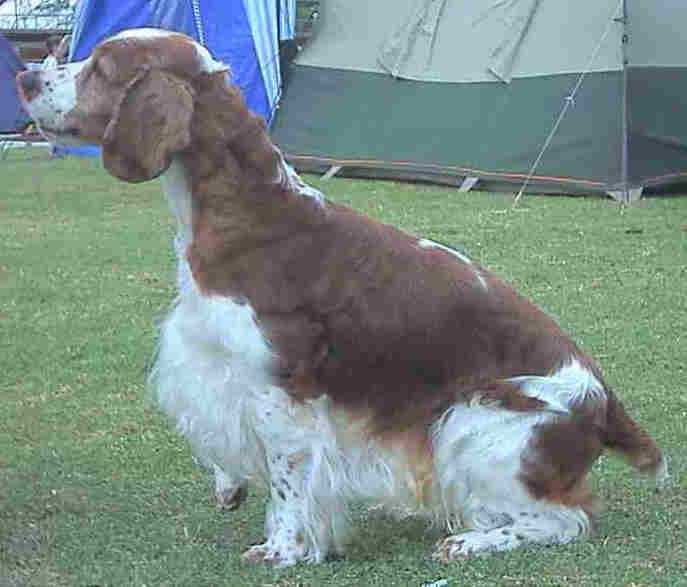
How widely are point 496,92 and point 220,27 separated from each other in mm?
4507

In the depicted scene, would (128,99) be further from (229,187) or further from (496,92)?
(496,92)

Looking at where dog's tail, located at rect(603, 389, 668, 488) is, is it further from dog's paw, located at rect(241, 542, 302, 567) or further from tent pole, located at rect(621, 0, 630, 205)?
tent pole, located at rect(621, 0, 630, 205)

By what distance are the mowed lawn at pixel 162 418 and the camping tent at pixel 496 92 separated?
1.91 ft

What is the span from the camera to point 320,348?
4648 mm

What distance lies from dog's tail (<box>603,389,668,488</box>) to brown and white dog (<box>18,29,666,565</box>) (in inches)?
1.9

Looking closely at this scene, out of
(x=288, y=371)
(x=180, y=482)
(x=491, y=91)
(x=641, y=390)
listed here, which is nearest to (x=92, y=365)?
(x=180, y=482)

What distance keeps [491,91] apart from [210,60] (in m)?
10.5

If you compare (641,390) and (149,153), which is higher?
(149,153)

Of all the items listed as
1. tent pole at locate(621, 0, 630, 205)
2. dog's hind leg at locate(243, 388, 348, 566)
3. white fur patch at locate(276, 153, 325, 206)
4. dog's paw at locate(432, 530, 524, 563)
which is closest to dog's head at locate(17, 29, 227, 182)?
white fur patch at locate(276, 153, 325, 206)

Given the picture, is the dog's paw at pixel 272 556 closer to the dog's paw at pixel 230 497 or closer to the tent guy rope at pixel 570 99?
the dog's paw at pixel 230 497

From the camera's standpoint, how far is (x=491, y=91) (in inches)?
587

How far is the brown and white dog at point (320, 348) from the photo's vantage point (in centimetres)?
461

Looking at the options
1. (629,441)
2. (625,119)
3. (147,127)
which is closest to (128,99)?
(147,127)

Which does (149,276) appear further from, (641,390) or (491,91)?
(491,91)
